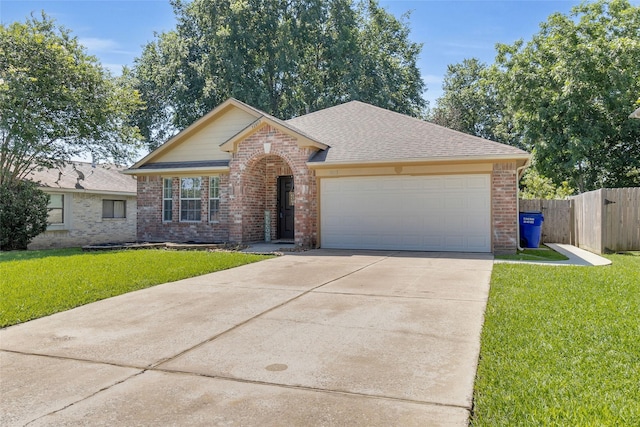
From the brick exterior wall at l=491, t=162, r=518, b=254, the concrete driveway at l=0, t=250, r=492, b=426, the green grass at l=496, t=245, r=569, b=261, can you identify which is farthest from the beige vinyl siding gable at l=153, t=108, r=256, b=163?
the green grass at l=496, t=245, r=569, b=261

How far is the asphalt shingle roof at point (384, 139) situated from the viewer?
11938 millimetres

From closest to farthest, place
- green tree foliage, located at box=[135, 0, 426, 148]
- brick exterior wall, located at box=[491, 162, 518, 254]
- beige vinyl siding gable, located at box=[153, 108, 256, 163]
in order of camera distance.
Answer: brick exterior wall, located at box=[491, 162, 518, 254] → beige vinyl siding gable, located at box=[153, 108, 256, 163] → green tree foliage, located at box=[135, 0, 426, 148]

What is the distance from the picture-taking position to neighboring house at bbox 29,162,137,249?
750 inches

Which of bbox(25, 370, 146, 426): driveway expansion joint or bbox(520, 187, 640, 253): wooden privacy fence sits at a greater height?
bbox(520, 187, 640, 253): wooden privacy fence

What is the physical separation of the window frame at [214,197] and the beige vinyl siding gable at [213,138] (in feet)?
2.94

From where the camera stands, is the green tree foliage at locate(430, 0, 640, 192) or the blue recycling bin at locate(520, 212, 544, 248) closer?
the blue recycling bin at locate(520, 212, 544, 248)

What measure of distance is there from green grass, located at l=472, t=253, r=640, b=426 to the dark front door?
394 inches

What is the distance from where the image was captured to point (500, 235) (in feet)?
38.5

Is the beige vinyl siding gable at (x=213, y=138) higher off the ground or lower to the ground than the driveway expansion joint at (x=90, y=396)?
higher

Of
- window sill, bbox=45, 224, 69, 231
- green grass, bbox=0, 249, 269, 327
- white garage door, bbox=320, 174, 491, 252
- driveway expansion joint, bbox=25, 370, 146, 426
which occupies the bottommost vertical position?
driveway expansion joint, bbox=25, 370, 146, 426

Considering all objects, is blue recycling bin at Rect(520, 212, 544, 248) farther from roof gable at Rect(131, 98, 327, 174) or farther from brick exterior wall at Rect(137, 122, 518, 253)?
roof gable at Rect(131, 98, 327, 174)

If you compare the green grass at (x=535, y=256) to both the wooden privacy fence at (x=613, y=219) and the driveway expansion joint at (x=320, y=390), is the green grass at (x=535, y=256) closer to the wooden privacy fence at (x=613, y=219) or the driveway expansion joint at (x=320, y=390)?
the wooden privacy fence at (x=613, y=219)

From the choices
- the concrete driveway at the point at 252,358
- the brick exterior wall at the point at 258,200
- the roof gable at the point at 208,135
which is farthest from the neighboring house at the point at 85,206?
the concrete driveway at the point at 252,358

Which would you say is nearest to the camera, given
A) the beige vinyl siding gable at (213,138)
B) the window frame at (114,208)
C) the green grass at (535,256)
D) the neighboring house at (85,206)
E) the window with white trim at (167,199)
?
the green grass at (535,256)
